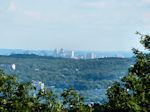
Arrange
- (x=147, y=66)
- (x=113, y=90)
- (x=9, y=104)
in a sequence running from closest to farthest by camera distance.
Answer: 1. (x=9, y=104)
2. (x=113, y=90)
3. (x=147, y=66)

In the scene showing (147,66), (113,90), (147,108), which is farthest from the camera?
(147,66)

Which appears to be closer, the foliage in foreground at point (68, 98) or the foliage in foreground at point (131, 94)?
the foliage in foreground at point (68, 98)

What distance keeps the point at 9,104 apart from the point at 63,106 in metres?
3.11

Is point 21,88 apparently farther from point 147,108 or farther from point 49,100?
point 147,108

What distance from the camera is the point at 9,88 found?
26594 millimetres

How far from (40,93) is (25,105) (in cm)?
127

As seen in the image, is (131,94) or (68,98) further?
(131,94)

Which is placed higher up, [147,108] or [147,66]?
[147,66]

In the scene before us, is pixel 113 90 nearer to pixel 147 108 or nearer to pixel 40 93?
pixel 147 108

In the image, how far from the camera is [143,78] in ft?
99.3

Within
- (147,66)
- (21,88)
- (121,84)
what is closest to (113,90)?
(121,84)

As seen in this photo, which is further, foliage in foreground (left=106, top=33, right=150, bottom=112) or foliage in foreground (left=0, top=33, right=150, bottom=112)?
foliage in foreground (left=106, top=33, right=150, bottom=112)

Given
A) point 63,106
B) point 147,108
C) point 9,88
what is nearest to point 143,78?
point 147,108

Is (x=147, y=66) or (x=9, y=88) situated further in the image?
(x=147, y=66)
